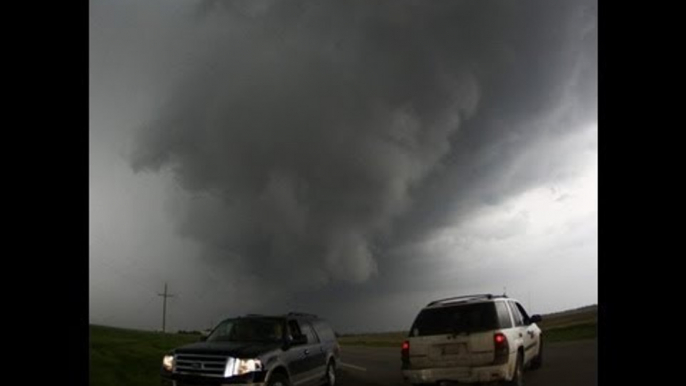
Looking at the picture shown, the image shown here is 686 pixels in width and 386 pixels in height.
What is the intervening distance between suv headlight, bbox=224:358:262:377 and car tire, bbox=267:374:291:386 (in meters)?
0.20

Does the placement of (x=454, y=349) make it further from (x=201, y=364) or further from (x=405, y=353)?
(x=201, y=364)

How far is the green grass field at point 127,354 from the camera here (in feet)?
20.8

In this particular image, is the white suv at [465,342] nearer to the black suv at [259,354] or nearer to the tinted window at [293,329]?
the black suv at [259,354]

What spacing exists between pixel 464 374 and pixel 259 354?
234 cm

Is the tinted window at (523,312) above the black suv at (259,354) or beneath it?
above

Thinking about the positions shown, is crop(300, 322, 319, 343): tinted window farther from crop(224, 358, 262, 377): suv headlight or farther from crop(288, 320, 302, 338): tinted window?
crop(224, 358, 262, 377): suv headlight

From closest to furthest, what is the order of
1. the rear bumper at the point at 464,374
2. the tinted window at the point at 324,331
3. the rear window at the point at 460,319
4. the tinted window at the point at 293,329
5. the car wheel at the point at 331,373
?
the rear bumper at the point at 464,374, the rear window at the point at 460,319, the tinted window at the point at 293,329, the tinted window at the point at 324,331, the car wheel at the point at 331,373

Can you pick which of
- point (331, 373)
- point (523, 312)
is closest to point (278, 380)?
point (331, 373)

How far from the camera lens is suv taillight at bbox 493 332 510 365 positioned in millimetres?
6008

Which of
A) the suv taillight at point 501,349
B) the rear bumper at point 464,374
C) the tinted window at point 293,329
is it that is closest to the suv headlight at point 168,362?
the tinted window at point 293,329

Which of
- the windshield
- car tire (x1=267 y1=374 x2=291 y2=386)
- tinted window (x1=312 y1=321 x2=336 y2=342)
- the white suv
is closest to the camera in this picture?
the white suv

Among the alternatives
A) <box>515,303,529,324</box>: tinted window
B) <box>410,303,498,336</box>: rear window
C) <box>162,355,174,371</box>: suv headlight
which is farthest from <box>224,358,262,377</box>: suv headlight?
<box>515,303,529,324</box>: tinted window
